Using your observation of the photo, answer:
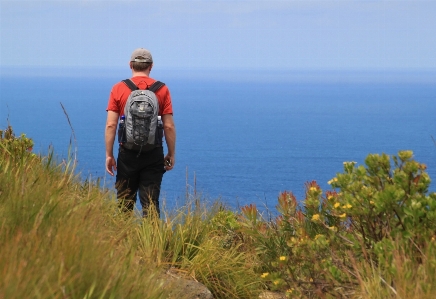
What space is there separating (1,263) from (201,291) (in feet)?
7.61

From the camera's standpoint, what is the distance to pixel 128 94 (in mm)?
7461

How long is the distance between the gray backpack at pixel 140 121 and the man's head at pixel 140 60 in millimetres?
192

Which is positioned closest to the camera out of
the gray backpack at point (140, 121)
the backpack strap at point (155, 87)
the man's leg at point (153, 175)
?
the gray backpack at point (140, 121)

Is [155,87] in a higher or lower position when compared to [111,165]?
higher

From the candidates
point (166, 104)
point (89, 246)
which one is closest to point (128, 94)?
point (166, 104)

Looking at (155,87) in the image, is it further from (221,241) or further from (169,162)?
(221,241)

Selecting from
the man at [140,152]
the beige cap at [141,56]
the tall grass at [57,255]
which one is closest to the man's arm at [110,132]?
the man at [140,152]

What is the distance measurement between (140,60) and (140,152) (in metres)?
1.08

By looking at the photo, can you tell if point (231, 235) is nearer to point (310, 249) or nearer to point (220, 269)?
point (220, 269)

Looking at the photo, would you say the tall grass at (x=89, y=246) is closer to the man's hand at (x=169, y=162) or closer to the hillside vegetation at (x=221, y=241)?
the hillside vegetation at (x=221, y=241)

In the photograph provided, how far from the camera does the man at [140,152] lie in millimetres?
7504

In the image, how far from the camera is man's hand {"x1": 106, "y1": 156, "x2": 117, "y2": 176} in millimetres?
7793

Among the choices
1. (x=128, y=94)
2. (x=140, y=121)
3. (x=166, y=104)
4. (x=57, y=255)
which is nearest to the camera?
(x=57, y=255)

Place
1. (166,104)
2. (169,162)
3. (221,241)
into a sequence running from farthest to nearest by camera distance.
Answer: (169,162), (166,104), (221,241)
